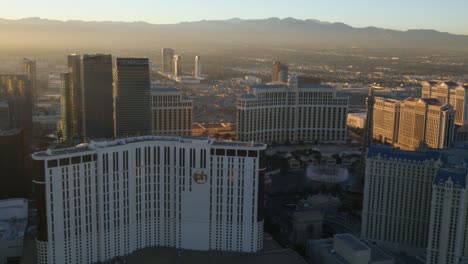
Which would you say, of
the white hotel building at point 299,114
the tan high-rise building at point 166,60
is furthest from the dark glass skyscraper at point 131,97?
the tan high-rise building at point 166,60

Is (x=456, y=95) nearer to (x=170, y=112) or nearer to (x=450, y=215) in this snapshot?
(x=170, y=112)

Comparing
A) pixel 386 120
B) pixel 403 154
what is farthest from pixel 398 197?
pixel 386 120

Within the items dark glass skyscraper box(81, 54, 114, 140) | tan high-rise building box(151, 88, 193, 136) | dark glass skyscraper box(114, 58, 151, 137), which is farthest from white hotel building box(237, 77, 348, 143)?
dark glass skyscraper box(81, 54, 114, 140)

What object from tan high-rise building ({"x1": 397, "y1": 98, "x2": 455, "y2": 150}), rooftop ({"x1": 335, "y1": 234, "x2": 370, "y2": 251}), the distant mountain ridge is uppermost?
the distant mountain ridge

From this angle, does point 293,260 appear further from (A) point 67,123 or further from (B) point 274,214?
(A) point 67,123

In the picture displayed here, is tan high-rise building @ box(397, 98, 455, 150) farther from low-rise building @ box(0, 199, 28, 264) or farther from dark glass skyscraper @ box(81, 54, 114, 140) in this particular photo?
low-rise building @ box(0, 199, 28, 264)
